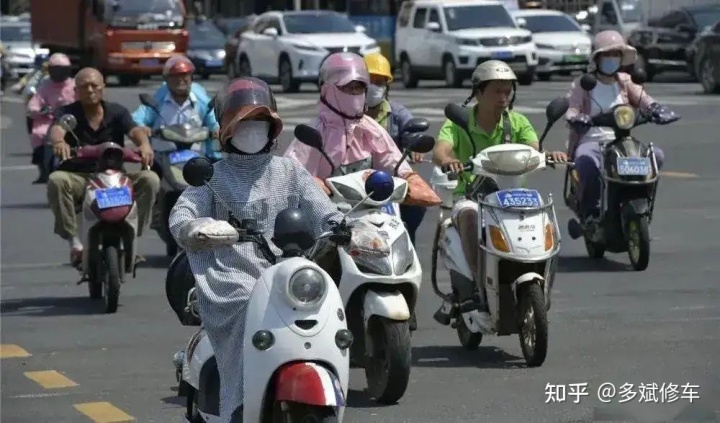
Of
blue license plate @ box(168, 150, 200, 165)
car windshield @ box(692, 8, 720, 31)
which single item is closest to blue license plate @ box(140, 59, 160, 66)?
car windshield @ box(692, 8, 720, 31)

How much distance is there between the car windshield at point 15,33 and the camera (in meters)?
53.4

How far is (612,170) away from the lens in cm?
1398

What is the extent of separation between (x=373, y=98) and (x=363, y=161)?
1660mm

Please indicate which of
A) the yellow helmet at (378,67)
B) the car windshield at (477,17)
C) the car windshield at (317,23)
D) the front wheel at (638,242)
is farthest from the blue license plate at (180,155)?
the car windshield at (317,23)

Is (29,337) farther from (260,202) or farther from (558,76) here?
(558,76)

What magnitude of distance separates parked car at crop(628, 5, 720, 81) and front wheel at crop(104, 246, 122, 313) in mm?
24148

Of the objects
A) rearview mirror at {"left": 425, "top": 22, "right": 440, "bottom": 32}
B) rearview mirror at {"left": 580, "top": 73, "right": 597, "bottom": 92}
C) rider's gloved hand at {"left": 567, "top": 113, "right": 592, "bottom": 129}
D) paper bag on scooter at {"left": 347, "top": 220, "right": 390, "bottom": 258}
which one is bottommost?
rearview mirror at {"left": 425, "top": 22, "right": 440, "bottom": 32}

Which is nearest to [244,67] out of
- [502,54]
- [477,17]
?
[477,17]

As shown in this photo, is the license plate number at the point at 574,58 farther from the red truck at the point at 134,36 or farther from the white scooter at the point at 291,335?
the white scooter at the point at 291,335

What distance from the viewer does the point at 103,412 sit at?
8.84 m

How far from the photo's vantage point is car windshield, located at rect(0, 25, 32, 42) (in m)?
53.4

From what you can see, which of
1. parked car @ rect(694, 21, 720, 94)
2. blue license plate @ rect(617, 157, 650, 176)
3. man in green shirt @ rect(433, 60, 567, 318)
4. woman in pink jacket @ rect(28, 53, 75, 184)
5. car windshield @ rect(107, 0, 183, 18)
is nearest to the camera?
man in green shirt @ rect(433, 60, 567, 318)

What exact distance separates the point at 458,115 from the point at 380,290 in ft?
5.87

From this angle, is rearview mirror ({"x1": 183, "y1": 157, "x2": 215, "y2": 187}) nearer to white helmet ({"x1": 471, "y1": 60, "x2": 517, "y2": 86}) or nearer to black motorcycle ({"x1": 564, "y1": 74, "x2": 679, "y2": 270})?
white helmet ({"x1": 471, "y1": 60, "x2": 517, "y2": 86})
